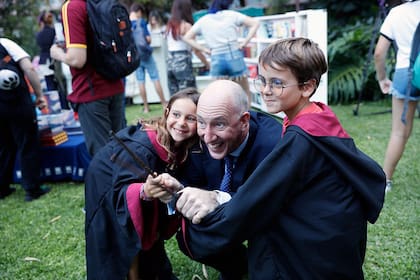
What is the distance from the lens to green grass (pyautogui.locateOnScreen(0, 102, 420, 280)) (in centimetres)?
280

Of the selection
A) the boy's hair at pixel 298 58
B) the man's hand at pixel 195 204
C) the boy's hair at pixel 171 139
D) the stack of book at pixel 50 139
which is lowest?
the stack of book at pixel 50 139

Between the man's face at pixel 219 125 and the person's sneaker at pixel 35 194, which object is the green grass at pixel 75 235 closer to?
the person's sneaker at pixel 35 194

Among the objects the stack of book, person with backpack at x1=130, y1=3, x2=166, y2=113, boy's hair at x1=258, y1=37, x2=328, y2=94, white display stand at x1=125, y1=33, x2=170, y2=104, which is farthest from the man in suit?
white display stand at x1=125, y1=33, x2=170, y2=104

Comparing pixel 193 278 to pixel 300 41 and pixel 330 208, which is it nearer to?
pixel 330 208

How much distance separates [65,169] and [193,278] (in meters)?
2.75

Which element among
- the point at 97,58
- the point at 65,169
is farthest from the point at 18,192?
the point at 97,58

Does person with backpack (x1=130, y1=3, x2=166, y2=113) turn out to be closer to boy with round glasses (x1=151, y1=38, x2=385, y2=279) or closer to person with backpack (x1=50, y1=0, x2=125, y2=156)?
person with backpack (x1=50, y1=0, x2=125, y2=156)

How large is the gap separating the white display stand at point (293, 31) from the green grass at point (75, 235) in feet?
4.30

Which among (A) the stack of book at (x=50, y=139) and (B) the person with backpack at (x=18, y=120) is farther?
(A) the stack of book at (x=50, y=139)

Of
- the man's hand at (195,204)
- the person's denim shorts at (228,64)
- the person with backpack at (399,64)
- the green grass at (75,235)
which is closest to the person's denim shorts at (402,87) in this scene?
the person with backpack at (399,64)

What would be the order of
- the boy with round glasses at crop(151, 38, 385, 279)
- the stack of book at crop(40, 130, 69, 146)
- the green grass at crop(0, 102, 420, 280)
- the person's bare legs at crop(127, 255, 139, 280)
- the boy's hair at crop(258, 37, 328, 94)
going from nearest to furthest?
the boy with round glasses at crop(151, 38, 385, 279) → the boy's hair at crop(258, 37, 328, 94) → the person's bare legs at crop(127, 255, 139, 280) → the green grass at crop(0, 102, 420, 280) → the stack of book at crop(40, 130, 69, 146)

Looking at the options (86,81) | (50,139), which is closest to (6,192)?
(50,139)

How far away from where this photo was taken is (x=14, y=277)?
296 centimetres

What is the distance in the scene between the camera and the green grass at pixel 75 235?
280cm
